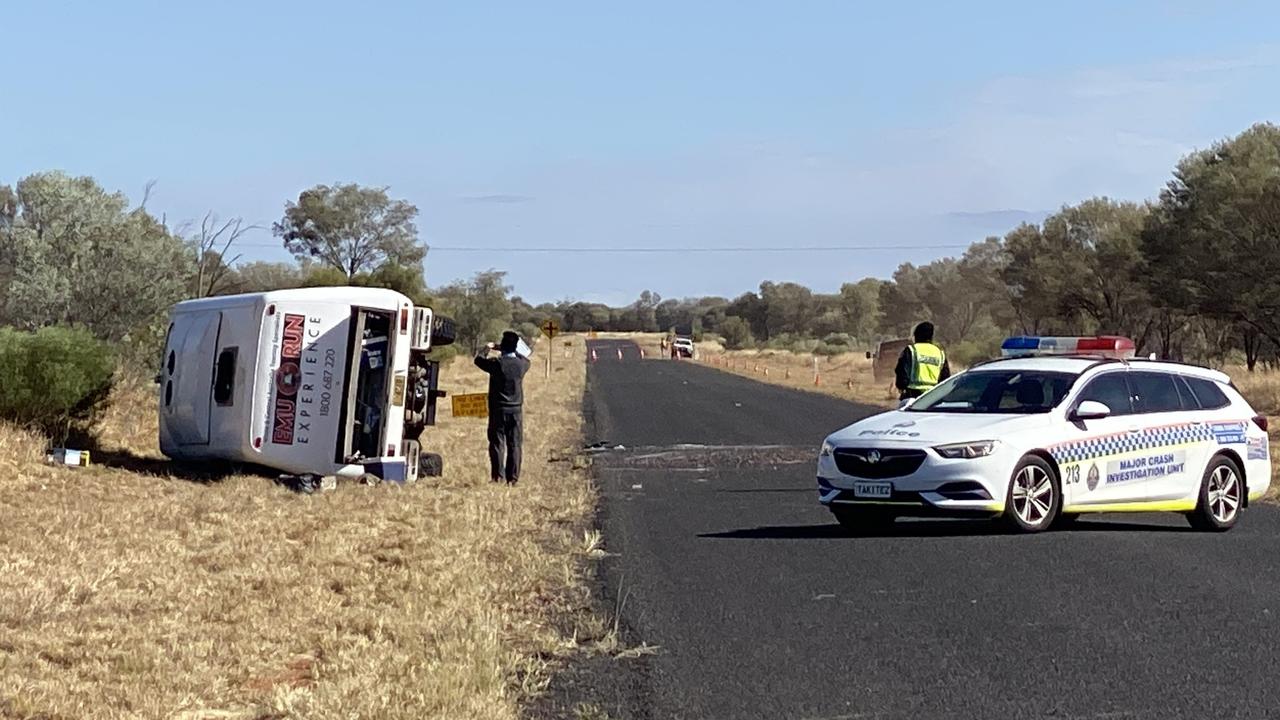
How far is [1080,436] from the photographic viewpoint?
13.5 meters

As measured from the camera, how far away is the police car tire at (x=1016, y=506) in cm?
1302

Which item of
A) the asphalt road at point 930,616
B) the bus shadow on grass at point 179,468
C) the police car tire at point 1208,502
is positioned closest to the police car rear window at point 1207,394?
the police car tire at point 1208,502

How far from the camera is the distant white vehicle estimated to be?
1723cm

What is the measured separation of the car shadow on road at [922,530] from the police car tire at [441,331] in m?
5.82

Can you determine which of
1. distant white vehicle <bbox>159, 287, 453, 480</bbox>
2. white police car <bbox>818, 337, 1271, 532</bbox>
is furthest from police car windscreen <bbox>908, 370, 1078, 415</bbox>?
distant white vehicle <bbox>159, 287, 453, 480</bbox>

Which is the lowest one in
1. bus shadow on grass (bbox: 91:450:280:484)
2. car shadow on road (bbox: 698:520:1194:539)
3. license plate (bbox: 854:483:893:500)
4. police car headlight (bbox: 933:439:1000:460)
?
bus shadow on grass (bbox: 91:450:280:484)

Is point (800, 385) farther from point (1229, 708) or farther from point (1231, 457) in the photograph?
point (1229, 708)

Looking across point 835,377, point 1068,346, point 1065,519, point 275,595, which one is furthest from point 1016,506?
point 835,377

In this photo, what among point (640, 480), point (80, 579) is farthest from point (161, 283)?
point (80, 579)

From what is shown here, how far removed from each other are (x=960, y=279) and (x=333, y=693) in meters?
111

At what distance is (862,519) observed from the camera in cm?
1391

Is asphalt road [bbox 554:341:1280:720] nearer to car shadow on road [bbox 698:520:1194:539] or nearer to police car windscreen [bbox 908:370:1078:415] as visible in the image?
car shadow on road [bbox 698:520:1194:539]

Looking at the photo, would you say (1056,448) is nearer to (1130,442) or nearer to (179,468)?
(1130,442)

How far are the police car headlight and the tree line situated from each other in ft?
58.2
